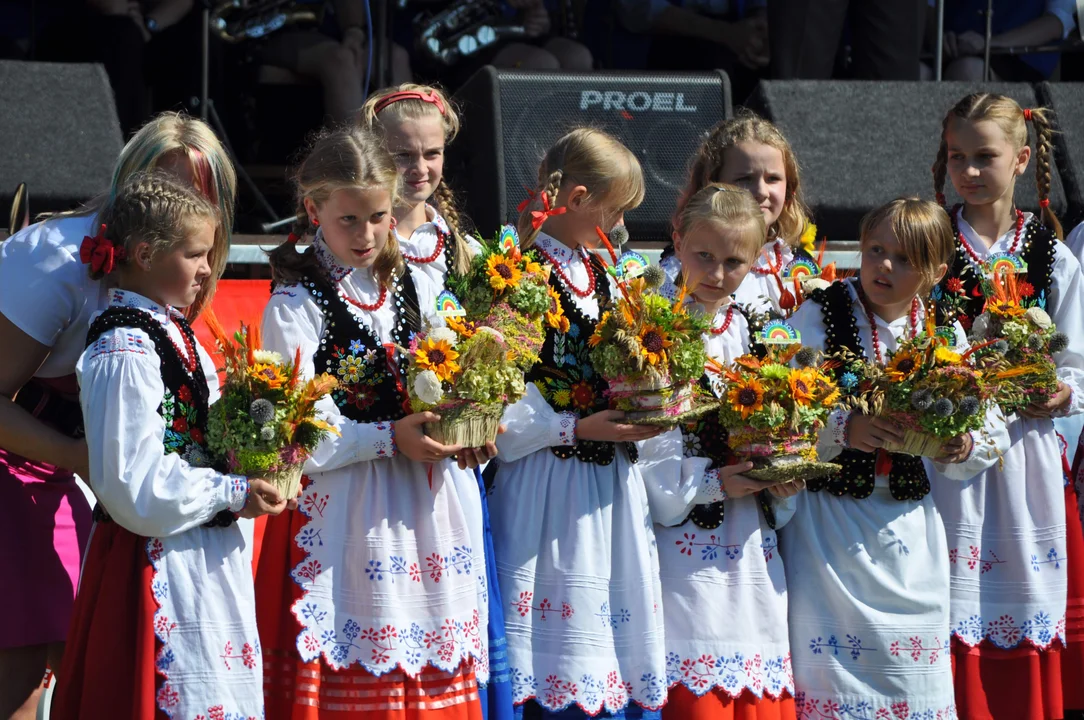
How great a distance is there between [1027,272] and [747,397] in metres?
1.18

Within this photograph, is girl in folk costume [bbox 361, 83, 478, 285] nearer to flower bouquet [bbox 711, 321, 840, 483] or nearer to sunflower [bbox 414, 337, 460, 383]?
sunflower [bbox 414, 337, 460, 383]

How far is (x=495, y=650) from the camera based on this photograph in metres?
3.16

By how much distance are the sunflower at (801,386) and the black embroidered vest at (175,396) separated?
4.10ft

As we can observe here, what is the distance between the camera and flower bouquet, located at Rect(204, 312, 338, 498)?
8.86ft

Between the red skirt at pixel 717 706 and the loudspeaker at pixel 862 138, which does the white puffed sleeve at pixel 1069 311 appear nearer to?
the red skirt at pixel 717 706

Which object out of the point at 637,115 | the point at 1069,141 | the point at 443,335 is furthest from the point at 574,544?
the point at 1069,141

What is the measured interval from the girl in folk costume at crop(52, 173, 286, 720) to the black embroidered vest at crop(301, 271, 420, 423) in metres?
0.35

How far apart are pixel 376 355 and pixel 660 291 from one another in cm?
77

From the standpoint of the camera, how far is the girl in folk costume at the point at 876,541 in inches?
135

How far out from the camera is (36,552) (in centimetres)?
291

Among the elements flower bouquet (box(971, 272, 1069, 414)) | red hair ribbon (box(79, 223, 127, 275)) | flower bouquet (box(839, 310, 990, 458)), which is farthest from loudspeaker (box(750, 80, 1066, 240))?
red hair ribbon (box(79, 223, 127, 275))

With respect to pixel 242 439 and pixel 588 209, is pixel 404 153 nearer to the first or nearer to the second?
pixel 588 209

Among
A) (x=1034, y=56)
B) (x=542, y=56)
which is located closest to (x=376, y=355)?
(x=542, y=56)

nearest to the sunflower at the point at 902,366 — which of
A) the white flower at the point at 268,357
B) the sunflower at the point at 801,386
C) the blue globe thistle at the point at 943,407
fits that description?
the blue globe thistle at the point at 943,407
